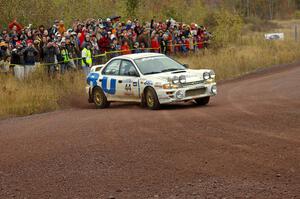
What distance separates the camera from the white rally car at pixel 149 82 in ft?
54.4

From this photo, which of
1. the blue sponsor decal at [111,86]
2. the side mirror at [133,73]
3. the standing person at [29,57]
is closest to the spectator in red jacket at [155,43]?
the standing person at [29,57]

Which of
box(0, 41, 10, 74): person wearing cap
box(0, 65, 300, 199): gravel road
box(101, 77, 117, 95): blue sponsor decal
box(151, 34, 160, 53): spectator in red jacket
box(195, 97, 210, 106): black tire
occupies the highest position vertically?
box(151, 34, 160, 53): spectator in red jacket

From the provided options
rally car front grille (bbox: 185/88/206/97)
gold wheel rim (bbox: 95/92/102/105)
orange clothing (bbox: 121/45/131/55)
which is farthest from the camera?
orange clothing (bbox: 121/45/131/55)

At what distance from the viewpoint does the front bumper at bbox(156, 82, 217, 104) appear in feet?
54.1

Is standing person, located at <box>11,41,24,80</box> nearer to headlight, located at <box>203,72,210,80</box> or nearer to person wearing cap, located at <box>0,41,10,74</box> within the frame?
person wearing cap, located at <box>0,41,10,74</box>

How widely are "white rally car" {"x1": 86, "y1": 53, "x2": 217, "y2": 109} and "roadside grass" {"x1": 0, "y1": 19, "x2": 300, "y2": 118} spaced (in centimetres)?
160

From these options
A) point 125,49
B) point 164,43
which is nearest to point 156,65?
point 125,49

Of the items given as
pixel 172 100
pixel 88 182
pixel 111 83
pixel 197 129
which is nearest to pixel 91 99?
pixel 111 83

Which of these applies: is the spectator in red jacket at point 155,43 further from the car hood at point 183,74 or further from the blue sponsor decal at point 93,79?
the car hood at point 183,74

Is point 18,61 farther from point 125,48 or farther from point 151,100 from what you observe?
point 151,100

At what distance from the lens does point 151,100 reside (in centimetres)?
1692

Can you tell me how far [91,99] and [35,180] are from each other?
10.5m

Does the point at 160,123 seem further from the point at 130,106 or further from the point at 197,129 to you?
the point at 130,106

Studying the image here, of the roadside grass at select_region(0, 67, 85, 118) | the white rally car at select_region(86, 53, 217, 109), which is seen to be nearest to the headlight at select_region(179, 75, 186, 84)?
the white rally car at select_region(86, 53, 217, 109)
